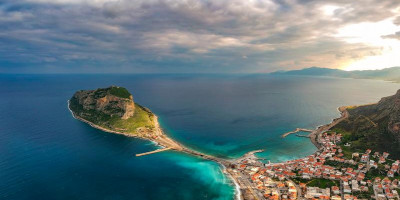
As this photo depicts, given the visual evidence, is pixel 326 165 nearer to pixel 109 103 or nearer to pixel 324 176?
pixel 324 176

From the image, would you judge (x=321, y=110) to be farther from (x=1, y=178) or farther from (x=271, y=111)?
(x=1, y=178)

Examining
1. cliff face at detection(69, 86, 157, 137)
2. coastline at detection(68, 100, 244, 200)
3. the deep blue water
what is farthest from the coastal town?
cliff face at detection(69, 86, 157, 137)

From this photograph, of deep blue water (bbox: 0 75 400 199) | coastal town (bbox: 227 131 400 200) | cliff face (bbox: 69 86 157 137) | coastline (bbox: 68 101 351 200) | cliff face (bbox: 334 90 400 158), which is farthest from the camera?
cliff face (bbox: 69 86 157 137)

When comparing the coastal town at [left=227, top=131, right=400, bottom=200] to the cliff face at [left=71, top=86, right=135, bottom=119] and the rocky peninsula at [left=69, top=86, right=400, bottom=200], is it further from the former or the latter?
the cliff face at [left=71, top=86, right=135, bottom=119]

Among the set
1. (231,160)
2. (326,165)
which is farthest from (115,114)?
(326,165)

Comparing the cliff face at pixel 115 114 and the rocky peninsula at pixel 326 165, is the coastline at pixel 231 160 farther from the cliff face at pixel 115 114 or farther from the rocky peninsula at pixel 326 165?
the cliff face at pixel 115 114

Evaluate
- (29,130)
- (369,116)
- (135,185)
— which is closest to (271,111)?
(369,116)
